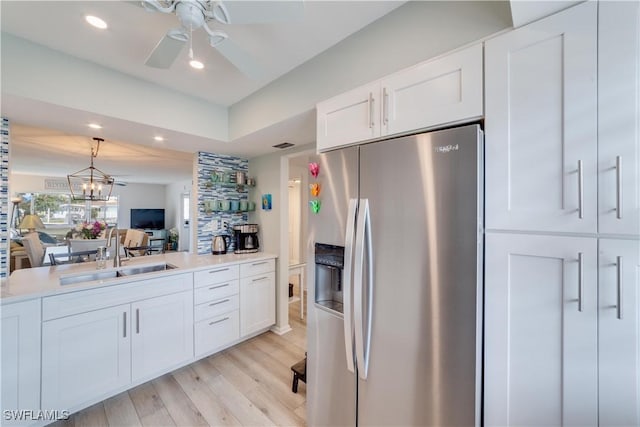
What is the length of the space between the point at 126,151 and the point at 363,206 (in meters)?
4.84

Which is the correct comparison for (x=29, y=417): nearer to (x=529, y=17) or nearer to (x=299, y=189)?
(x=529, y=17)

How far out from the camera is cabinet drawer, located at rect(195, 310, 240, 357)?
2.36 m

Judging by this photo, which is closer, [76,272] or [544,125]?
[544,125]

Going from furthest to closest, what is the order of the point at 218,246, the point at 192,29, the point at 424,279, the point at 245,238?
1. the point at 245,238
2. the point at 218,246
3. the point at 192,29
4. the point at 424,279

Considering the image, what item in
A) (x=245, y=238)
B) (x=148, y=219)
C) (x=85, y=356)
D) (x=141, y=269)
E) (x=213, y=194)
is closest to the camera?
(x=85, y=356)

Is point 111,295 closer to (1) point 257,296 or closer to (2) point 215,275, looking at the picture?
(2) point 215,275

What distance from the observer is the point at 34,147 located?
409cm

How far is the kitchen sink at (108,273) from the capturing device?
2.00 meters

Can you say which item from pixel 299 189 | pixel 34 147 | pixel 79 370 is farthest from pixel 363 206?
pixel 34 147

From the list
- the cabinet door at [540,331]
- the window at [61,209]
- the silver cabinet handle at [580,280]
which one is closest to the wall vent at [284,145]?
the cabinet door at [540,331]

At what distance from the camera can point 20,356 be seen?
1532 millimetres

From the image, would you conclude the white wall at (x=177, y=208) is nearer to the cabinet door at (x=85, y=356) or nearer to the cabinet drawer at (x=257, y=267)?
the cabinet drawer at (x=257, y=267)

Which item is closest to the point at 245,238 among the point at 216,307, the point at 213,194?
the point at 213,194

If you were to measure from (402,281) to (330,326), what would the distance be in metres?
0.57
